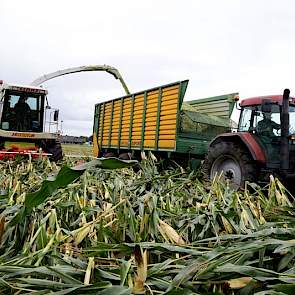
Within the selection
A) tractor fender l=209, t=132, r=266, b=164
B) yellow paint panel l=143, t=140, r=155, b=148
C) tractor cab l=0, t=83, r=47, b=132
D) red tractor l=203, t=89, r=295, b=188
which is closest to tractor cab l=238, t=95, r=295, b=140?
red tractor l=203, t=89, r=295, b=188

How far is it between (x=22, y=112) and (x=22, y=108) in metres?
0.11


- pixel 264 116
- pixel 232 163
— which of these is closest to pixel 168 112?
pixel 232 163

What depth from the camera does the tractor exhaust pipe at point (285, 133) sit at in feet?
18.8

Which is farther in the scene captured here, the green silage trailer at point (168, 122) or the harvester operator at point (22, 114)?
the harvester operator at point (22, 114)

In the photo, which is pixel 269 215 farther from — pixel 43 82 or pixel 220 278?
pixel 43 82

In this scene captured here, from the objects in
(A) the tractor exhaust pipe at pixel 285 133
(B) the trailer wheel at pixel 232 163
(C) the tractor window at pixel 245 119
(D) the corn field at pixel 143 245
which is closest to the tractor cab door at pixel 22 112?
(B) the trailer wheel at pixel 232 163

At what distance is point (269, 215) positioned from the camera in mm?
2133

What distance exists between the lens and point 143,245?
4.76 ft

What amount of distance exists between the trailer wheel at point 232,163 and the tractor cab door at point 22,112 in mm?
5661

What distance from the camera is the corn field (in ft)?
4.00

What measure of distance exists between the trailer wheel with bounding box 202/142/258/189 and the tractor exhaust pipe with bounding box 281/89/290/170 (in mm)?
535

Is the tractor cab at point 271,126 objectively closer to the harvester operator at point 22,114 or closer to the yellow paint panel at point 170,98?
the yellow paint panel at point 170,98

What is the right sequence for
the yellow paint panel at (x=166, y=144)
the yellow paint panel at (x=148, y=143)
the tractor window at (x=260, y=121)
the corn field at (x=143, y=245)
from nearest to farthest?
the corn field at (x=143, y=245), the tractor window at (x=260, y=121), the yellow paint panel at (x=166, y=144), the yellow paint panel at (x=148, y=143)

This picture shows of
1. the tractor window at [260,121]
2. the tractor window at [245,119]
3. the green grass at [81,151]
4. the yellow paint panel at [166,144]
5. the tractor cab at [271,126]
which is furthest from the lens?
the yellow paint panel at [166,144]
